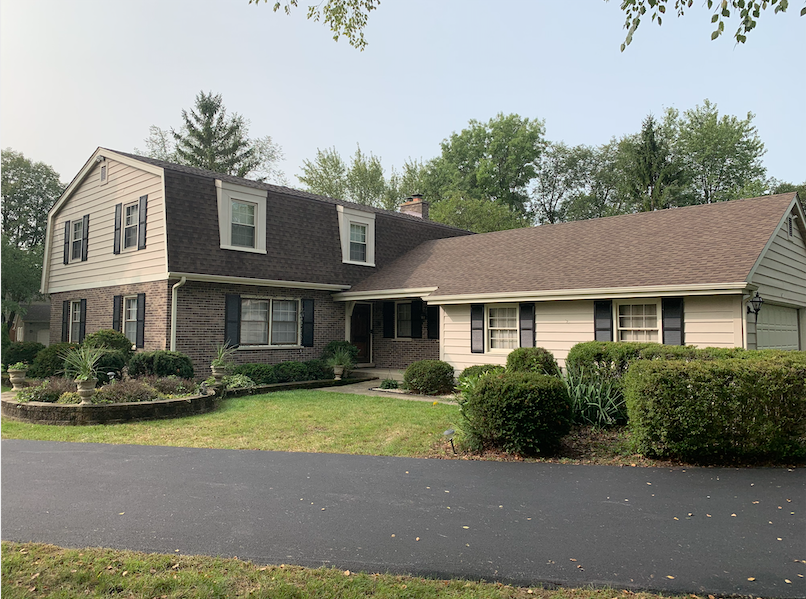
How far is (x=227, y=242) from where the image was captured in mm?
16016

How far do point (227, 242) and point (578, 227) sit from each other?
1046 cm

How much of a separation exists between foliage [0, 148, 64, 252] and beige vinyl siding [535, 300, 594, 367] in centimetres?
2678

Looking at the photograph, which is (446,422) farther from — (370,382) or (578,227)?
(578,227)

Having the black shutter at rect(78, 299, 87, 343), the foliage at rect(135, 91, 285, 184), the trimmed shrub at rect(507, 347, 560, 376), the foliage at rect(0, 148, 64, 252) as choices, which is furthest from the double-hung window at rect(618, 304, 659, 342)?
the foliage at rect(135, 91, 285, 184)

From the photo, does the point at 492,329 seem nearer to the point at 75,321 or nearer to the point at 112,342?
the point at 112,342

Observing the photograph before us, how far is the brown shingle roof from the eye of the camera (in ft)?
41.4

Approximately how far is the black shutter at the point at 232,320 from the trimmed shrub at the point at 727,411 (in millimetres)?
11532

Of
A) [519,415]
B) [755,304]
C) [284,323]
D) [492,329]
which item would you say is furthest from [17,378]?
[755,304]

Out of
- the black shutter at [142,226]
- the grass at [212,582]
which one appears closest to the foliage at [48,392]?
the black shutter at [142,226]

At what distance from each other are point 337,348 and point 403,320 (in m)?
2.59

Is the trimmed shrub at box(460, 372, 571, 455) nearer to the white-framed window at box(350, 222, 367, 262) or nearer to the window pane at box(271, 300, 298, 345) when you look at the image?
the window pane at box(271, 300, 298, 345)

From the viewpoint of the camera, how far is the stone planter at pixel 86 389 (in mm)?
10236

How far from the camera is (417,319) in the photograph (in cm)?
1845

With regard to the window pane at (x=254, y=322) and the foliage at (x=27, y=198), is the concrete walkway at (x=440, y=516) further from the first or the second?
the foliage at (x=27, y=198)
